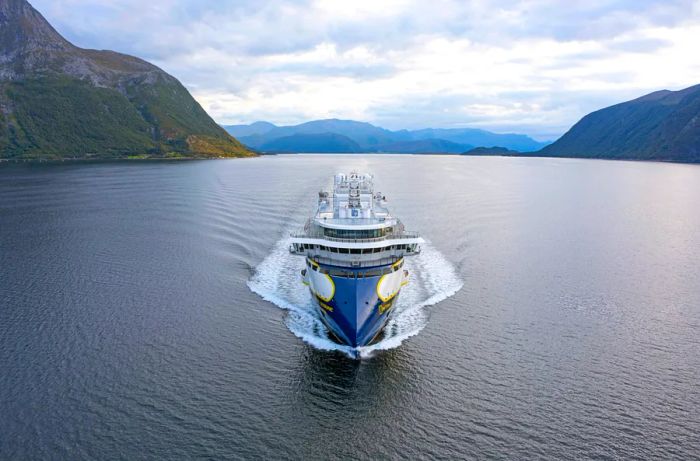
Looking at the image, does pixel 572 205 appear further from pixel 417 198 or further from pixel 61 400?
pixel 61 400

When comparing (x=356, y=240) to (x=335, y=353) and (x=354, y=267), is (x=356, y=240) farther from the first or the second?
(x=335, y=353)

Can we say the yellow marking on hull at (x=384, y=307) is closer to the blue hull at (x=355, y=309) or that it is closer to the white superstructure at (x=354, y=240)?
the blue hull at (x=355, y=309)

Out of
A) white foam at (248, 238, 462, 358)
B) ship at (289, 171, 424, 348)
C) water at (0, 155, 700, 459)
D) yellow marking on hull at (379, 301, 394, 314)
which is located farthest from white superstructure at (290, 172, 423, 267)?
water at (0, 155, 700, 459)

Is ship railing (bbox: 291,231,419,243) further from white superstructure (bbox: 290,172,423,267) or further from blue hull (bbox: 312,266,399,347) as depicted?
blue hull (bbox: 312,266,399,347)

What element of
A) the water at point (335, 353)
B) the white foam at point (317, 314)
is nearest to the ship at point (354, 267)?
the white foam at point (317, 314)

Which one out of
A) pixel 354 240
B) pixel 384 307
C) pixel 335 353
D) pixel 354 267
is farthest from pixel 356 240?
pixel 335 353

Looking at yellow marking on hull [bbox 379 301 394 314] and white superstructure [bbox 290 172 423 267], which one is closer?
yellow marking on hull [bbox 379 301 394 314]
